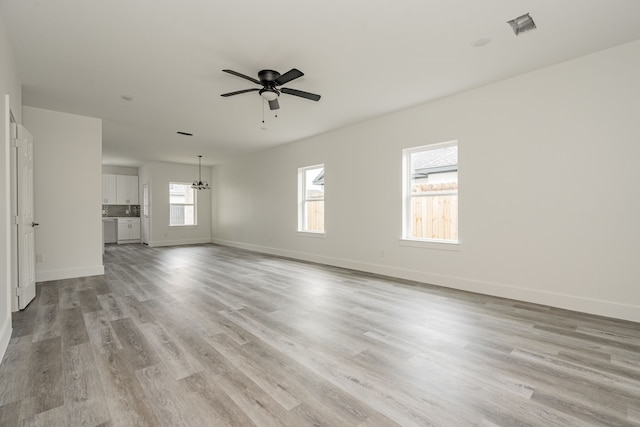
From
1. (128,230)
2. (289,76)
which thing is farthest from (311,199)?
(128,230)

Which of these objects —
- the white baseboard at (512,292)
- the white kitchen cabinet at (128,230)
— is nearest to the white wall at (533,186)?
the white baseboard at (512,292)

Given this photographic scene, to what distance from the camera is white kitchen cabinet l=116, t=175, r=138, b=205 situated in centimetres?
1044

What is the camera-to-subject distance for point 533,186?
144 inches

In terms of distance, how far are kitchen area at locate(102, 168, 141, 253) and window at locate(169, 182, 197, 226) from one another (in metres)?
1.50

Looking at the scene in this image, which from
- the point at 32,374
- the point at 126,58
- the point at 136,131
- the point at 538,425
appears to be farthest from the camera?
the point at 136,131

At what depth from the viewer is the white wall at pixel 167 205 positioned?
386 inches

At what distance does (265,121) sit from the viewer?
5621 millimetres

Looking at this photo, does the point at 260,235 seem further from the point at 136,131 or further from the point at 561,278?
the point at 561,278

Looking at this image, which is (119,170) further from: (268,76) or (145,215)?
(268,76)

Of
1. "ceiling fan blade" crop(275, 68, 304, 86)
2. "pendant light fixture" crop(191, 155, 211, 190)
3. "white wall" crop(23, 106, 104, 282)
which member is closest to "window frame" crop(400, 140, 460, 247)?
"ceiling fan blade" crop(275, 68, 304, 86)

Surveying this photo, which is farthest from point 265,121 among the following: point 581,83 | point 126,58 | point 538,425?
point 538,425

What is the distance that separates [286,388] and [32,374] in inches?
69.4

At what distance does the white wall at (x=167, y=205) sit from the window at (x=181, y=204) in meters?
0.18

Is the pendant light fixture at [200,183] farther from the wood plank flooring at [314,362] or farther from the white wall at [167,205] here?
the wood plank flooring at [314,362]
